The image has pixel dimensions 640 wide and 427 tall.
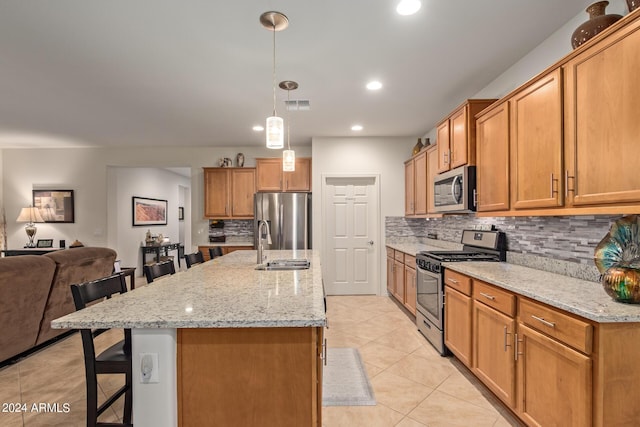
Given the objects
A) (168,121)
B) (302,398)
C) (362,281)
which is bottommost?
(362,281)

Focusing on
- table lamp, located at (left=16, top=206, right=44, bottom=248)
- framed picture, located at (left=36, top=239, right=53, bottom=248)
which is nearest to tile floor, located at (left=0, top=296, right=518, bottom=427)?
framed picture, located at (left=36, top=239, right=53, bottom=248)

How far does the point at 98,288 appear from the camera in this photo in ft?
5.91

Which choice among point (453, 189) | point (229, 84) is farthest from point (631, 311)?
point (229, 84)

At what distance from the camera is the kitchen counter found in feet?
4.64

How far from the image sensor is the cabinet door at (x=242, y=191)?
18.9 feet

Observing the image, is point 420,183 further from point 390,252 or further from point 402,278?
point 402,278

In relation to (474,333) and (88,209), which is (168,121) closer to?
(88,209)

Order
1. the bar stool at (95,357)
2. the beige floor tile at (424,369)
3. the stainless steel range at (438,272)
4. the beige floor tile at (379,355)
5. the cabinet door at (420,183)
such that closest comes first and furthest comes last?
the bar stool at (95,357)
the beige floor tile at (424,369)
the beige floor tile at (379,355)
the stainless steel range at (438,272)
the cabinet door at (420,183)

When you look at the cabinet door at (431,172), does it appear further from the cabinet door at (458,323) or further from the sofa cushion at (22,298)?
the sofa cushion at (22,298)

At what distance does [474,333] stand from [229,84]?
10.1 feet

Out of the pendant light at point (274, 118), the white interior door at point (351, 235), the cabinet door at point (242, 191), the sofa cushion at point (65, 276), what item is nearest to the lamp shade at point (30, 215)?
the sofa cushion at point (65, 276)

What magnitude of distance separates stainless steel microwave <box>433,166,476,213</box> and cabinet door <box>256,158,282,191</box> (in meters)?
2.85

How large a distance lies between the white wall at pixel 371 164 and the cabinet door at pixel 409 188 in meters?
0.08

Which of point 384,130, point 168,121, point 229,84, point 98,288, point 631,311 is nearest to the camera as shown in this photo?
point 631,311
